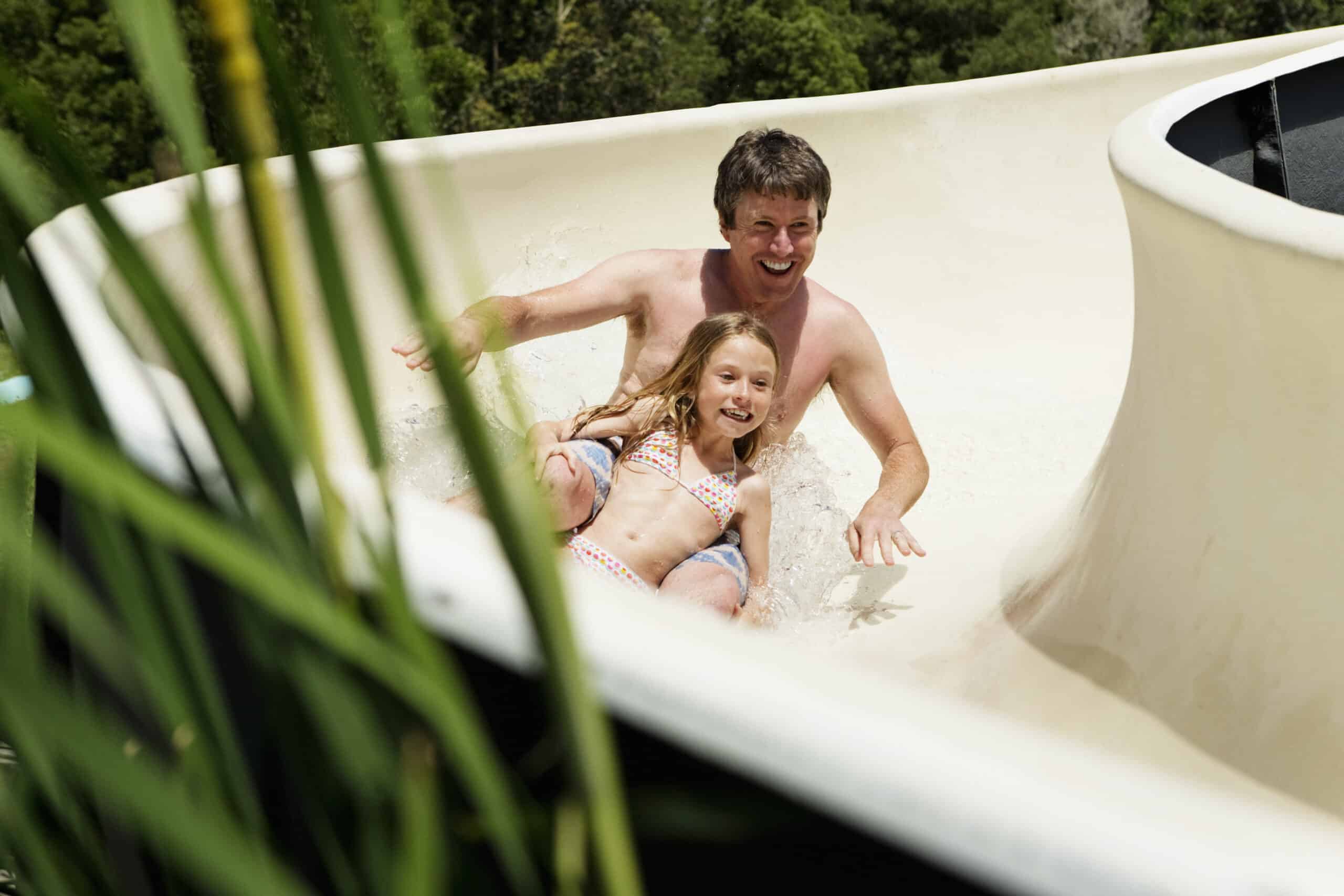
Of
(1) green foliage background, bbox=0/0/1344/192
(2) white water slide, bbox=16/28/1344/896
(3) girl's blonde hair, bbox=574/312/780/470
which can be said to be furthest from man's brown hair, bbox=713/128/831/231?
(1) green foliage background, bbox=0/0/1344/192

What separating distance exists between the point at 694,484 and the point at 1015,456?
1.04 m

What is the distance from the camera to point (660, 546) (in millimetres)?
1655

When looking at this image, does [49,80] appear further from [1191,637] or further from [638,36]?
[1191,637]

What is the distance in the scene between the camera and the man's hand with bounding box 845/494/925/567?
166 centimetres

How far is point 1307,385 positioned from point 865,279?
5.76 ft

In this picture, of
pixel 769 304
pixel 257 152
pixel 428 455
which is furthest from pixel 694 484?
pixel 257 152

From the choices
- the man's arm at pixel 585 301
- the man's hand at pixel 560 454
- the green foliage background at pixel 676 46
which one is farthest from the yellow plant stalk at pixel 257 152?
the green foliage background at pixel 676 46

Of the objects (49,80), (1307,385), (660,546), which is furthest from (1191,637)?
(49,80)

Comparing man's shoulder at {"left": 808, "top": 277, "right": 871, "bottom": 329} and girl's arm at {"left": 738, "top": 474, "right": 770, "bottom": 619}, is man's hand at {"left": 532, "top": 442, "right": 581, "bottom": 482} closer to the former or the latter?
girl's arm at {"left": 738, "top": 474, "right": 770, "bottom": 619}

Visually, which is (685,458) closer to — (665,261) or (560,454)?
(560,454)

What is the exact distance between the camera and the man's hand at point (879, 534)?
1.66 metres

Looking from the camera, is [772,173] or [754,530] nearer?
[754,530]

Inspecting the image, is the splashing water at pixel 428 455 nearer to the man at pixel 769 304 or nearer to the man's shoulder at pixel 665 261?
the man at pixel 769 304

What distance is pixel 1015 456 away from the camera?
8.28ft
